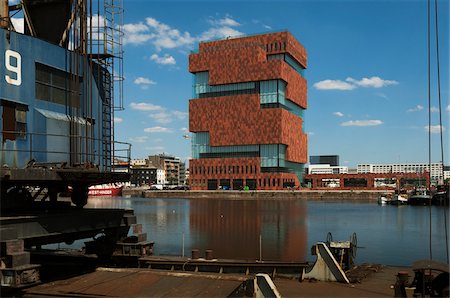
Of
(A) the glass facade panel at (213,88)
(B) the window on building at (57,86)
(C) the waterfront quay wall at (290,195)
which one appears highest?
(A) the glass facade panel at (213,88)

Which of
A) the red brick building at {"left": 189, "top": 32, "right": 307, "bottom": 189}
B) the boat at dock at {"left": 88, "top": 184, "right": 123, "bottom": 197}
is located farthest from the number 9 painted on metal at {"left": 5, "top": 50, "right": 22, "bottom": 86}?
the red brick building at {"left": 189, "top": 32, "right": 307, "bottom": 189}

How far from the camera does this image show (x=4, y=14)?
15.7 meters

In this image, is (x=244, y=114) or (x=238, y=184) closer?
(x=244, y=114)

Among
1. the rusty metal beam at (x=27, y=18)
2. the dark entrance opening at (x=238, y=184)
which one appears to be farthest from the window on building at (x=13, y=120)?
the dark entrance opening at (x=238, y=184)

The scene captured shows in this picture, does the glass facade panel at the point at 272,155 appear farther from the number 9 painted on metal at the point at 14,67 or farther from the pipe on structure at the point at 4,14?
the number 9 painted on metal at the point at 14,67

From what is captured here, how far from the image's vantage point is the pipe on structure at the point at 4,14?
15.2m

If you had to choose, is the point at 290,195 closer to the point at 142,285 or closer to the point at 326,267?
the point at 326,267

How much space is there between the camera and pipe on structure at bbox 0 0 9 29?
600 inches

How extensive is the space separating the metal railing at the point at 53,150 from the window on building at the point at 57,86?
1465mm

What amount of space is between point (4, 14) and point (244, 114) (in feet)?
473

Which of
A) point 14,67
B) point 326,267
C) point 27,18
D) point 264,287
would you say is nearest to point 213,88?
point 27,18

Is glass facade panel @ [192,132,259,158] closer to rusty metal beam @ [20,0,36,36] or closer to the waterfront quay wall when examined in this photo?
the waterfront quay wall

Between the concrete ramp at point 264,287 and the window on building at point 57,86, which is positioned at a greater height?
the window on building at point 57,86

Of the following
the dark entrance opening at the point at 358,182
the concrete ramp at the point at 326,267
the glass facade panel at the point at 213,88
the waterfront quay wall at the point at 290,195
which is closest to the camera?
the concrete ramp at the point at 326,267
